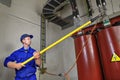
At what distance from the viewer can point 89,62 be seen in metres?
1.76

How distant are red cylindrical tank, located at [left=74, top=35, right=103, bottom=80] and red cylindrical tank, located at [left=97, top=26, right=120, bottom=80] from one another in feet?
0.31

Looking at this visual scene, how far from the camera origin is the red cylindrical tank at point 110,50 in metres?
1.54

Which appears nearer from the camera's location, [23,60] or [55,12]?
[23,60]

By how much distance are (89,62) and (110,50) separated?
32 centimetres

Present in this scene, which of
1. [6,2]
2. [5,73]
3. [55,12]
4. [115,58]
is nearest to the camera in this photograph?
[115,58]

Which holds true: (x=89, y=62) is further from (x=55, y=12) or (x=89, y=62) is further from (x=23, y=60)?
(x=55, y=12)

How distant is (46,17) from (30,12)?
0.46 m

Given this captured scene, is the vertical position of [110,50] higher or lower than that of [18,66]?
higher

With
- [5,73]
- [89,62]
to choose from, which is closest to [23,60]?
[5,73]

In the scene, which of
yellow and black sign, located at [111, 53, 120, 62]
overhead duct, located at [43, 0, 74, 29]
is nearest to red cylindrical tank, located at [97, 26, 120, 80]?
yellow and black sign, located at [111, 53, 120, 62]

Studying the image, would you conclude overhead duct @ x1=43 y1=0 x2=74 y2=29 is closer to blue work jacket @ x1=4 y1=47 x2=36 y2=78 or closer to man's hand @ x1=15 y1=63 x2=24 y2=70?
blue work jacket @ x1=4 y1=47 x2=36 y2=78

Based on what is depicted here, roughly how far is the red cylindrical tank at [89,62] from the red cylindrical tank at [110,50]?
10 centimetres

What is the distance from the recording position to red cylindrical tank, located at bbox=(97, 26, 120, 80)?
1540mm

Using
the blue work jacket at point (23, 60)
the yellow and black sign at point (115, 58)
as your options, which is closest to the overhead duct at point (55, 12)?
the blue work jacket at point (23, 60)
